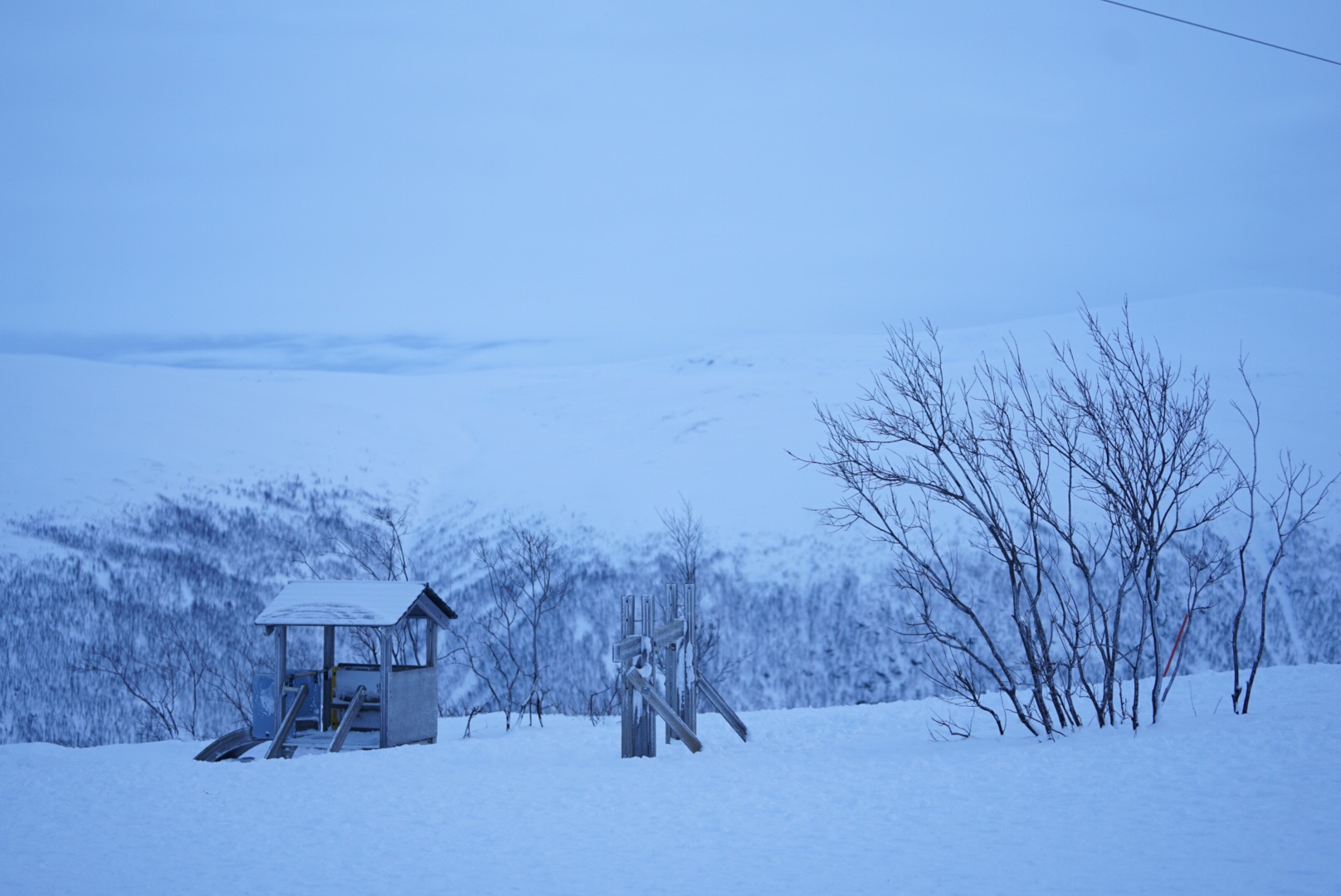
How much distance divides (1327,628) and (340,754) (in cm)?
2464

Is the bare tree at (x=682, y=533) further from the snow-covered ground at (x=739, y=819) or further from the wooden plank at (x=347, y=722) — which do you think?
the snow-covered ground at (x=739, y=819)

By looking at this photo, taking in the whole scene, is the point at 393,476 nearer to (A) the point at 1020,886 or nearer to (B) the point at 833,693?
(B) the point at 833,693

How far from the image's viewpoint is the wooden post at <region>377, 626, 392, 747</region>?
1488 cm

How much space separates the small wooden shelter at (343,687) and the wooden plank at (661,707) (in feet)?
13.1

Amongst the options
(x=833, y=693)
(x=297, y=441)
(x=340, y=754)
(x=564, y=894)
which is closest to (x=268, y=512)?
(x=297, y=441)

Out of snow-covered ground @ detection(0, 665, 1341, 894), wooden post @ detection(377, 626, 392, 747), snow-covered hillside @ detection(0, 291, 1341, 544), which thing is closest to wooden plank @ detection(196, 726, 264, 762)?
snow-covered ground @ detection(0, 665, 1341, 894)

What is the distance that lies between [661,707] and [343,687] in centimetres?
634

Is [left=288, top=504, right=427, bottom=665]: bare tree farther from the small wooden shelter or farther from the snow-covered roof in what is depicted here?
the snow-covered roof

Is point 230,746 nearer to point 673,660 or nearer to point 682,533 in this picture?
point 673,660

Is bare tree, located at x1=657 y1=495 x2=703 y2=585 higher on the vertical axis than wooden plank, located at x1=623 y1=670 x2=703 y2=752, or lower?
higher

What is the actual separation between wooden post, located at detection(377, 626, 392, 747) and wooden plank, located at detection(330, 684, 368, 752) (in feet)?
1.09

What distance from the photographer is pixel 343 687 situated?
16266 millimetres

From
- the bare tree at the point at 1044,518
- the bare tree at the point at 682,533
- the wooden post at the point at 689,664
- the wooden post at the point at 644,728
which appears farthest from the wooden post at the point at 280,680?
the bare tree at the point at 682,533

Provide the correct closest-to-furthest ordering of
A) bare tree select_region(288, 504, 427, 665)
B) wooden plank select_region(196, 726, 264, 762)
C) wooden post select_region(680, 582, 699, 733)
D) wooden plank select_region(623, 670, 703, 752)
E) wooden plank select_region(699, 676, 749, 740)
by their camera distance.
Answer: wooden plank select_region(623, 670, 703, 752) < wooden plank select_region(699, 676, 749, 740) < wooden post select_region(680, 582, 699, 733) < wooden plank select_region(196, 726, 264, 762) < bare tree select_region(288, 504, 427, 665)
